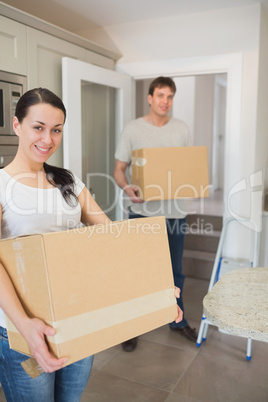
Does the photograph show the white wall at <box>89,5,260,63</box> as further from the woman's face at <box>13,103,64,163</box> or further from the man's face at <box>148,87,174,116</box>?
the woman's face at <box>13,103,64,163</box>

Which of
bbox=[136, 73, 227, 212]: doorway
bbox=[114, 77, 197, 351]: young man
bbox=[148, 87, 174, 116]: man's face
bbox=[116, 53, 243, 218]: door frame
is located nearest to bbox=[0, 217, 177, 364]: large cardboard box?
bbox=[114, 77, 197, 351]: young man

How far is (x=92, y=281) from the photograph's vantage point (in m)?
0.91

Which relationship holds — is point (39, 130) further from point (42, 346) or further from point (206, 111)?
point (206, 111)

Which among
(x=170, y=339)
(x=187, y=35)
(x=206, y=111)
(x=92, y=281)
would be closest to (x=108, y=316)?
(x=92, y=281)

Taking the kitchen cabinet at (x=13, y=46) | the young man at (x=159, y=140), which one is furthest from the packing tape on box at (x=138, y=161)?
the kitchen cabinet at (x=13, y=46)

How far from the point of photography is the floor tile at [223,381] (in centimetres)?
202

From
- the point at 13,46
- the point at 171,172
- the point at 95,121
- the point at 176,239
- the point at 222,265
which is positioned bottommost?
the point at 222,265

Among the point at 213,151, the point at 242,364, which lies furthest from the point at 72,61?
the point at 213,151

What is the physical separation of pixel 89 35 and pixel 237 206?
6.21 ft

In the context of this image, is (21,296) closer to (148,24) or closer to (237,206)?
(237,206)

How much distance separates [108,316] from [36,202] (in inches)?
15.0

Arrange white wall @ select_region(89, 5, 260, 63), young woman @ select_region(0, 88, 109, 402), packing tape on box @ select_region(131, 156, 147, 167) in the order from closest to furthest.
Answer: young woman @ select_region(0, 88, 109, 402), packing tape on box @ select_region(131, 156, 147, 167), white wall @ select_region(89, 5, 260, 63)

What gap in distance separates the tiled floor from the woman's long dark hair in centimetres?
131

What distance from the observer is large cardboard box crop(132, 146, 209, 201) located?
6.96 ft
